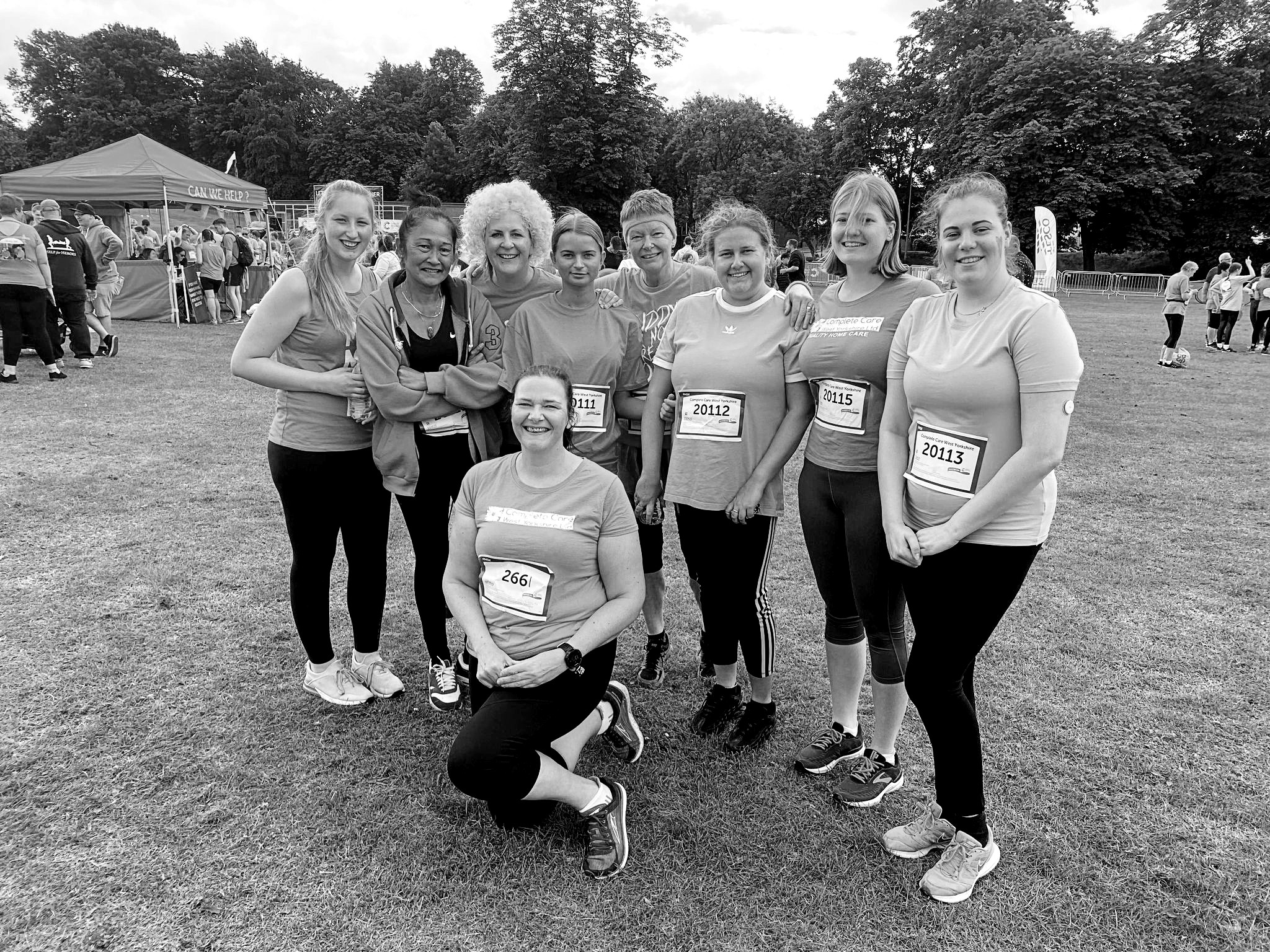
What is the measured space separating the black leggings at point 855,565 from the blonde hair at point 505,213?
1229 mm

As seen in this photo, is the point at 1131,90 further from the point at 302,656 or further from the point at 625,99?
the point at 302,656

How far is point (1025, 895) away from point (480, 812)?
1578 millimetres

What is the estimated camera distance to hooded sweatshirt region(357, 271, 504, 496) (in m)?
2.65

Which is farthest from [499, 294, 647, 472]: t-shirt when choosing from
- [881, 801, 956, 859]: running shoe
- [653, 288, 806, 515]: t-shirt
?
[881, 801, 956, 859]: running shoe

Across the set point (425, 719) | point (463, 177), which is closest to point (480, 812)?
point (425, 719)

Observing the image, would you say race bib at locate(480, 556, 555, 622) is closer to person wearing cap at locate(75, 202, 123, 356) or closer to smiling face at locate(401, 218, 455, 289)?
smiling face at locate(401, 218, 455, 289)

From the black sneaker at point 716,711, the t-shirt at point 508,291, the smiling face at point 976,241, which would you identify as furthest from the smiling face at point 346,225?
the black sneaker at point 716,711

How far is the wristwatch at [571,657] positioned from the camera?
2305 mm

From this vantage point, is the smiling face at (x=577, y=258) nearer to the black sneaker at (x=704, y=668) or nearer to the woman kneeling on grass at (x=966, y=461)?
the woman kneeling on grass at (x=966, y=461)

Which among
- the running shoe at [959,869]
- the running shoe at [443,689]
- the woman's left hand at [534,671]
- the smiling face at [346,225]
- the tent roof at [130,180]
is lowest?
the running shoe at [959,869]

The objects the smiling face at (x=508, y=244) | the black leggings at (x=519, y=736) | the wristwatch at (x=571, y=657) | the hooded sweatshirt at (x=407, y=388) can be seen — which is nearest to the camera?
the black leggings at (x=519, y=736)

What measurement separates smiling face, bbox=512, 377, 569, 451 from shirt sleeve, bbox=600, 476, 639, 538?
0.23 metres

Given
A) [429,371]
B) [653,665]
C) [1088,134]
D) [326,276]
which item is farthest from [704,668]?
[1088,134]

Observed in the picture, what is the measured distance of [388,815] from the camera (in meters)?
2.46
